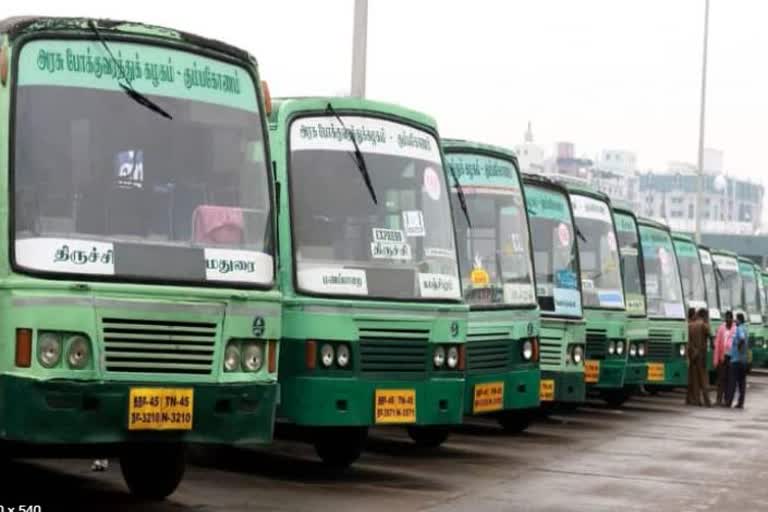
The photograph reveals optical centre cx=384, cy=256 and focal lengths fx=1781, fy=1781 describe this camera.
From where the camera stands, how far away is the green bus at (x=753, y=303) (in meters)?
39.5

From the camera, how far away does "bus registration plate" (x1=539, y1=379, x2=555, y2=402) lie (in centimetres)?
1917

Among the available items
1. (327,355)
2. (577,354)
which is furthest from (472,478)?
(577,354)

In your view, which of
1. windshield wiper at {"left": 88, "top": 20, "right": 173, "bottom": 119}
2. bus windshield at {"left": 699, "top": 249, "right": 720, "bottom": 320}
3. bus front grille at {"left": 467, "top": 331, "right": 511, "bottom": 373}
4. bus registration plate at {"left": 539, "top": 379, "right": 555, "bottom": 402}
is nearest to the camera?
windshield wiper at {"left": 88, "top": 20, "right": 173, "bottom": 119}

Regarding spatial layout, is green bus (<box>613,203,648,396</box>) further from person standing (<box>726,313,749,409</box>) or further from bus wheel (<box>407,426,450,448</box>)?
bus wheel (<box>407,426,450,448</box>)

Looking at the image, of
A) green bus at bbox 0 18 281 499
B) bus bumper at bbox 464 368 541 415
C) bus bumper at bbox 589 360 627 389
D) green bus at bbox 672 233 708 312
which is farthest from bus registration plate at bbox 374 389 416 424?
green bus at bbox 672 233 708 312

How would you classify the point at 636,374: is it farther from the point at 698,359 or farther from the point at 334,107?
the point at 334,107

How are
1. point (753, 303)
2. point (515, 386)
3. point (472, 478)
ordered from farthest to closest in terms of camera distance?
point (753, 303) < point (515, 386) < point (472, 478)

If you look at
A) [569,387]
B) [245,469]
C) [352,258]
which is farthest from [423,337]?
[569,387]

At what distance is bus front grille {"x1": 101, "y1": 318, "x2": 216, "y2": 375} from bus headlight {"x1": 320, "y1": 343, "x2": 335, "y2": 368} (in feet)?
8.25

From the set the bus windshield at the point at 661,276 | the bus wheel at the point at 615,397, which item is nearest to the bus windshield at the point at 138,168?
the bus wheel at the point at 615,397

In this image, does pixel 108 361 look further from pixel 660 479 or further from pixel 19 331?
pixel 660 479

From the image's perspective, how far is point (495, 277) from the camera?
17000 millimetres

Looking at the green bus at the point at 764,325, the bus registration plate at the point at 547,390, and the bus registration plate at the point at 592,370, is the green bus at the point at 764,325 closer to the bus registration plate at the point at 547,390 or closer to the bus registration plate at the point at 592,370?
the bus registration plate at the point at 592,370

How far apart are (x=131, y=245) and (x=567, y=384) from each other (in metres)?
9.87
